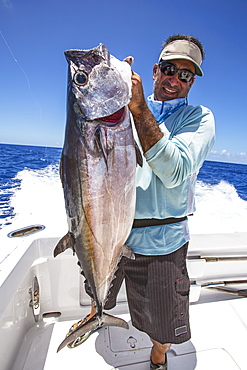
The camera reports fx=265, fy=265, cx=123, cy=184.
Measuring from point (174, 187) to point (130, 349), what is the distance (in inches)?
58.2

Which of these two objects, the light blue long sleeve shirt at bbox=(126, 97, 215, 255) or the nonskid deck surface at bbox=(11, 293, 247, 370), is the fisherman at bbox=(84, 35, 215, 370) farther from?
the nonskid deck surface at bbox=(11, 293, 247, 370)

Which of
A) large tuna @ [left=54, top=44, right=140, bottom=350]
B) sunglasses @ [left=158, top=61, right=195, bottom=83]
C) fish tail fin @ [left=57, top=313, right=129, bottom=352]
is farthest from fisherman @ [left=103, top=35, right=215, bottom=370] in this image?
large tuna @ [left=54, top=44, right=140, bottom=350]

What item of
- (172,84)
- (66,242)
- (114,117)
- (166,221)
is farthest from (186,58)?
(66,242)

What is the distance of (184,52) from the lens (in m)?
1.61

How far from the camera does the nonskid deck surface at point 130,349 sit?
2021 millimetres

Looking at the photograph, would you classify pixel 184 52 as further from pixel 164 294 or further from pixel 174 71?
pixel 164 294

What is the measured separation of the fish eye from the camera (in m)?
1.16

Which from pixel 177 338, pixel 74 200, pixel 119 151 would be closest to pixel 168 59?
pixel 119 151

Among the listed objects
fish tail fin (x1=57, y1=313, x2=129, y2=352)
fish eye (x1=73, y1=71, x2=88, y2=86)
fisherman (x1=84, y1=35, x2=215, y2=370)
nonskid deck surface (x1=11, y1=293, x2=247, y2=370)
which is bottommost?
nonskid deck surface (x1=11, y1=293, x2=247, y2=370)

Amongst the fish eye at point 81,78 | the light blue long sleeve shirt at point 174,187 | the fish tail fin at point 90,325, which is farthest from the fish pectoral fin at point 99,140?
the fish tail fin at point 90,325

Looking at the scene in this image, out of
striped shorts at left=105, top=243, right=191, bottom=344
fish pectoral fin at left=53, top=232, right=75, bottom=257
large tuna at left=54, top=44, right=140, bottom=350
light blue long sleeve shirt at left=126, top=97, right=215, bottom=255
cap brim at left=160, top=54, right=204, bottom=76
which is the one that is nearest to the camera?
large tuna at left=54, top=44, right=140, bottom=350

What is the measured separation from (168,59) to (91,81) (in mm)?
704

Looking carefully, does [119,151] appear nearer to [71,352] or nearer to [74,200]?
[74,200]

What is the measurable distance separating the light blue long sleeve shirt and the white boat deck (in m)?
0.86
